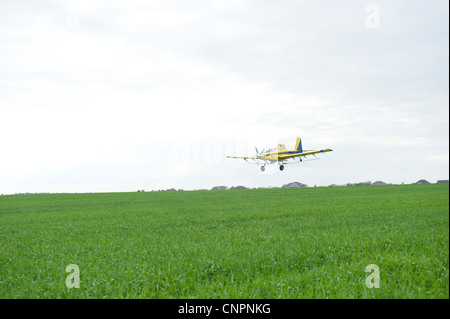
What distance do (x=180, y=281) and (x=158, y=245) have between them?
404cm

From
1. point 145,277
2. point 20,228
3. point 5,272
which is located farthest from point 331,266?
point 20,228

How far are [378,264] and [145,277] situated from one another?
4459mm

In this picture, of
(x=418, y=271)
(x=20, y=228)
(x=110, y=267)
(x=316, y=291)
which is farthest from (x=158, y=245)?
(x=20, y=228)

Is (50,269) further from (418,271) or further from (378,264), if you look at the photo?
(418,271)

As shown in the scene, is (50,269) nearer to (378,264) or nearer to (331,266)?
(331,266)

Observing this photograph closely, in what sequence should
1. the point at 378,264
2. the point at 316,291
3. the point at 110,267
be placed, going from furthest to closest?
the point at 110,267
the point at 378,264
the point at 316,291

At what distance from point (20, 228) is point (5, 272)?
9.68 metres

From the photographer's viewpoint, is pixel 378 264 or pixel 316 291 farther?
pixel 378 264
